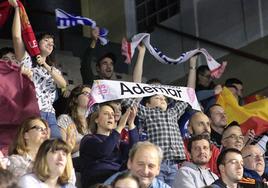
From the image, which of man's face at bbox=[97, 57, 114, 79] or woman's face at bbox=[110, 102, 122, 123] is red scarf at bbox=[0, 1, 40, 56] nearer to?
woman's face at bbox=[110, 102, 122, 123]

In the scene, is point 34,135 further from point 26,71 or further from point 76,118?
point 76,118

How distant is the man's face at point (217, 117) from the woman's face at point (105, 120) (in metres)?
1.98

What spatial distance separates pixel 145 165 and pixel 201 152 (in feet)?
3.59

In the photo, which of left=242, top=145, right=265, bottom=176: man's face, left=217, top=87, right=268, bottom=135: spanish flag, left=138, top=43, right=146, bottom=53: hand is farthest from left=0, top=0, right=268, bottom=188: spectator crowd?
left=217, top=87, right=268, bottom=135: spanish flag

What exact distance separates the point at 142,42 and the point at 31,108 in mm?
2704

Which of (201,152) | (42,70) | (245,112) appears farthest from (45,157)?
(245,112)

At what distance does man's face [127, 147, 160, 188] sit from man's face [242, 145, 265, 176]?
6.35 feet

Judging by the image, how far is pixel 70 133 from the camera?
309 inches

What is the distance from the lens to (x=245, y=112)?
407 inches

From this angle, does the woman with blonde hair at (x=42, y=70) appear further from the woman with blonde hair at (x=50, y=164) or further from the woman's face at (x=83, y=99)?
the woman with blonde hair at (x=50, y=164)

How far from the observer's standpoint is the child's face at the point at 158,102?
851cm

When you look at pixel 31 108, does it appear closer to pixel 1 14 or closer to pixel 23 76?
pixel 23 76

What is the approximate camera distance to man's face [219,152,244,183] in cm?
735

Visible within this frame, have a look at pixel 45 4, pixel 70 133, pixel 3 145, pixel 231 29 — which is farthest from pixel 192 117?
pixel 45 4
